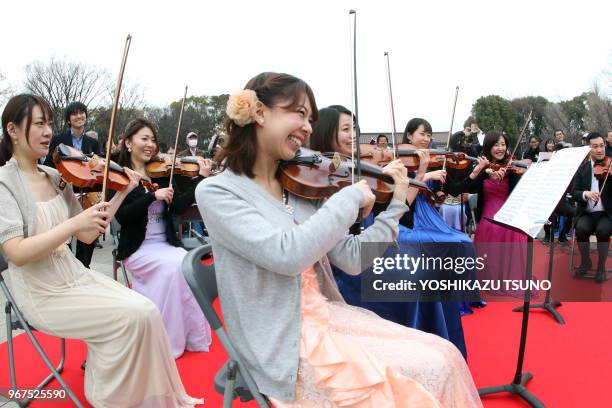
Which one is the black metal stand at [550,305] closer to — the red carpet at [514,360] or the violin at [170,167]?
the red carpet at [514,360]

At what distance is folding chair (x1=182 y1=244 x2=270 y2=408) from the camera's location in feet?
4.34

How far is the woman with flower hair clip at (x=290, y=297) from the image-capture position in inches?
48.1

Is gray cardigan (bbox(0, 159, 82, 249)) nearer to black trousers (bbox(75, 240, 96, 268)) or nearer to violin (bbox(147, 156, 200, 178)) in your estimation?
violin (bbox(147, 156, 200, 178))

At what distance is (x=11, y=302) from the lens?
2150mm

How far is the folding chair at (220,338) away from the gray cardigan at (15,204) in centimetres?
89

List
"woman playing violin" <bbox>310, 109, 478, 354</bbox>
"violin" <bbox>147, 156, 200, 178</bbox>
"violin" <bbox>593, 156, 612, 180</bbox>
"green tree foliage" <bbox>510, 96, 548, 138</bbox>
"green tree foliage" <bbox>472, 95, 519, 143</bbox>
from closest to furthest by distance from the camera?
"woman playing violin" <bbox>310, 109, 478, 354</bbox> → "violin" <bbox>147, 156, 200, 178</bbox> → "violin" <bbox>593, 156, 612, 180</bbox> → "green tree foliage" <bbox>510, 96, 548, 138</bbox> → "green tree foliage" <bbox>472, 95, 519, 143</bbox>

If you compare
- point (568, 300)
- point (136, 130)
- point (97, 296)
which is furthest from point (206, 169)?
point (568, 300)

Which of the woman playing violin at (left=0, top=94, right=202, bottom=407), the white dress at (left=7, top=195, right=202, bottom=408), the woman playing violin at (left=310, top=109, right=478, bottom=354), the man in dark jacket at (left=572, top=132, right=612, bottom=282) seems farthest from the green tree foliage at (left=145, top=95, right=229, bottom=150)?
the white dress at (left=7, top=195, right=202, bottom=408)

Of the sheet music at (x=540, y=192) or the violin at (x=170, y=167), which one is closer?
the sheet music at (x=540, y=192)

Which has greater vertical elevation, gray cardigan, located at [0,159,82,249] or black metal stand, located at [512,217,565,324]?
gray cardigan, located at [0,159,82,249]

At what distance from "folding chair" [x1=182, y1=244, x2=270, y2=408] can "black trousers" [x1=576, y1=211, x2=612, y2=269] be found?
15.9 feet

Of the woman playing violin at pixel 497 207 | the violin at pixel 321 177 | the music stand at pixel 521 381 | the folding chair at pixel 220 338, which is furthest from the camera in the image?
the woman playing violin at pixel 497 207

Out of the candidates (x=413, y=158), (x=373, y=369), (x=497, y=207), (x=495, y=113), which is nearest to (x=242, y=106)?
(x=373, y=369)

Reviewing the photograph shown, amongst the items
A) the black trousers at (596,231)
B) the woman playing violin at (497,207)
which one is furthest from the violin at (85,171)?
the black trousers at (596,231)
